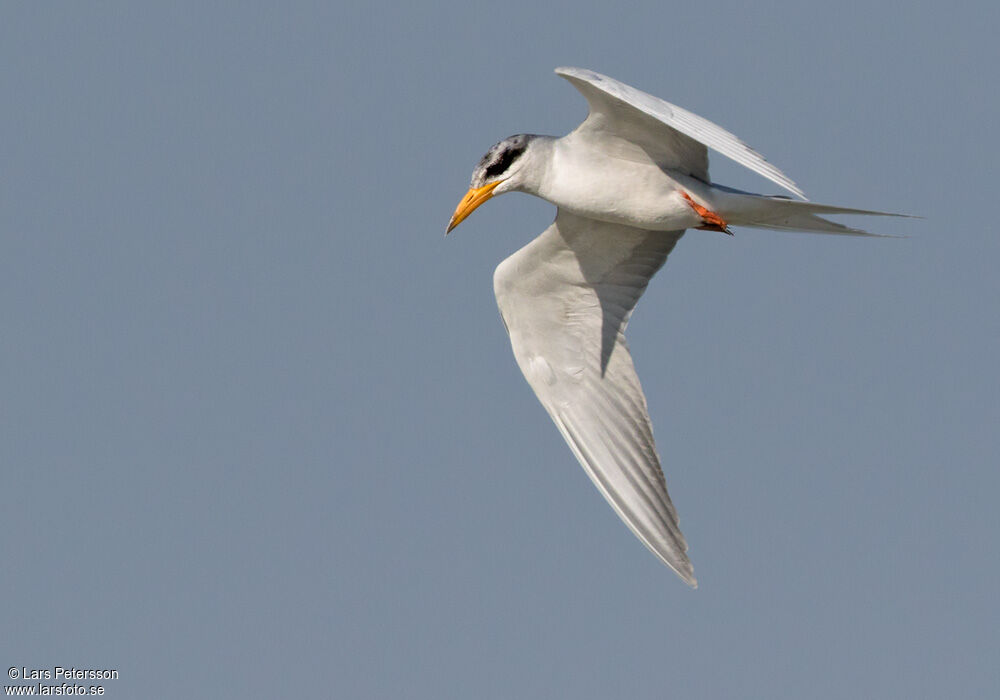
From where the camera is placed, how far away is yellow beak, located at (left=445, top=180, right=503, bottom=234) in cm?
1198

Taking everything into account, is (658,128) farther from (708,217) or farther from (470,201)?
(470,201)

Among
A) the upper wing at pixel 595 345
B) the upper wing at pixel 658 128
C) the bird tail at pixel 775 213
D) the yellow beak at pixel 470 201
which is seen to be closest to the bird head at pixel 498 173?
the yellow beak at pixel 470 201

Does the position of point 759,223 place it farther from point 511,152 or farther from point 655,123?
point 511,152

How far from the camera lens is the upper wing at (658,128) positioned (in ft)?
33.0

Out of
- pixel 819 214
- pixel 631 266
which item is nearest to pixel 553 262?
pixel 631 266

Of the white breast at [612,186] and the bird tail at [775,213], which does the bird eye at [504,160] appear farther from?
the bird tail at [775,213]

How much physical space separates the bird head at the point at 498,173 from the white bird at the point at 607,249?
0.04 ft

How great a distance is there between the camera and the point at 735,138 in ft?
35.0

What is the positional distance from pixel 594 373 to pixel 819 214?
2892 mm

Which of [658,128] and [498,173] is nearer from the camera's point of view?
[658,128]

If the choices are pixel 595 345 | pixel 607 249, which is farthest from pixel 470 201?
pixel 595 345

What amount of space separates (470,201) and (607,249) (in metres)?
1.96

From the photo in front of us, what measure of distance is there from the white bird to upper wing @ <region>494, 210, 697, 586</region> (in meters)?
0.01

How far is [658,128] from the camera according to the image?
11.8m
